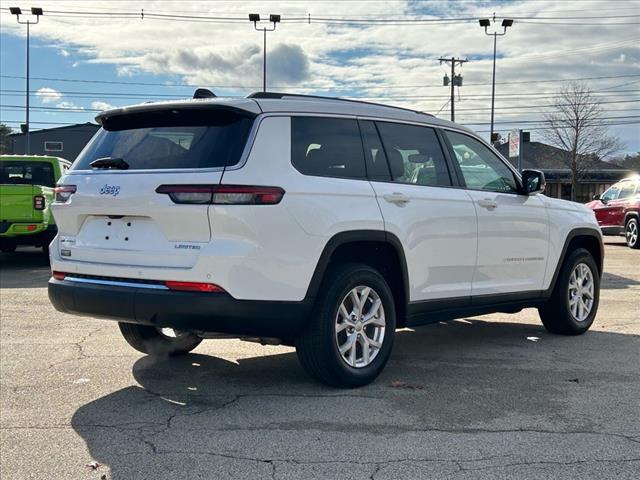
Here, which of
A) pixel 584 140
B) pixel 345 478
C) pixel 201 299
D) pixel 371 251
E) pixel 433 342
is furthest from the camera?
pixel 584 140

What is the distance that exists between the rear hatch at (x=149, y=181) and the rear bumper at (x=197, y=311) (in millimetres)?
196

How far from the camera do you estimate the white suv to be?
432 centimetres

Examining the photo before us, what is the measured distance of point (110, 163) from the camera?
4770mm

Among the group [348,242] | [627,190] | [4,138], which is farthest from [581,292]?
[4,138]

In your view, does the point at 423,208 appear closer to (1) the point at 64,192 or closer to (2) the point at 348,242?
(2) the point at 348,242

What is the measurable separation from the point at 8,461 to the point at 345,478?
1756mm

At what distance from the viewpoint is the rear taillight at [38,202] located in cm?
1282

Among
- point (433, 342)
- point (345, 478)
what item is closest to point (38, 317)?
point (433, 342)

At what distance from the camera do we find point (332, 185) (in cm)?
473

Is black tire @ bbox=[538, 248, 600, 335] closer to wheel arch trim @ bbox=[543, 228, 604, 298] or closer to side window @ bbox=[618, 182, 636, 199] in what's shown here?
wheel arch trim @ bbox=[543, 228, 604, 298]

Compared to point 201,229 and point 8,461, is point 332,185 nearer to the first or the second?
point 201,229

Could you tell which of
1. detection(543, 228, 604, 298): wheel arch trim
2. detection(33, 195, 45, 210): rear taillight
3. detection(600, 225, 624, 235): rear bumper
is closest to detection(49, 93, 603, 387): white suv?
detection(543, 228, 604, 298): wheel arch trim

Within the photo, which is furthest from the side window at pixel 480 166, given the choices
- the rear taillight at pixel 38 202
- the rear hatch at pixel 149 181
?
the rear taillight at pixel 38 202

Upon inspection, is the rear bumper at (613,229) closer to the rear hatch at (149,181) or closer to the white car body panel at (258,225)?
the white car body panel at (258,225)
